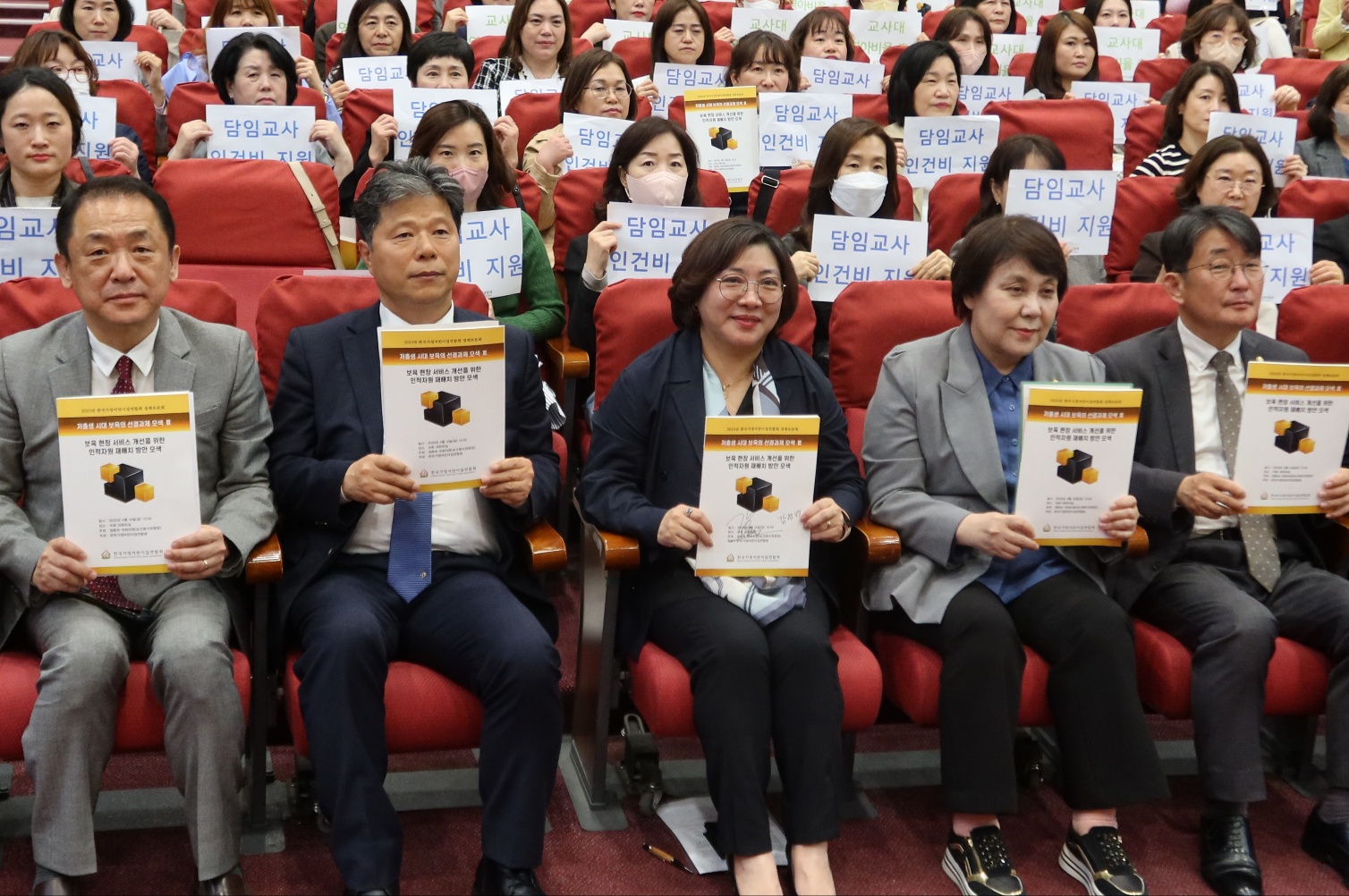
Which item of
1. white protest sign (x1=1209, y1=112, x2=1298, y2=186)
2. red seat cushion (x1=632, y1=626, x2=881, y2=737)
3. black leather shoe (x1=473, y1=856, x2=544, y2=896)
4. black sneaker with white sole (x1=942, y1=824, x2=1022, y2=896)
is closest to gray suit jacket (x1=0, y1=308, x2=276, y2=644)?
black leather shoe (x1=473, y1=856, x2=544, y2=896)

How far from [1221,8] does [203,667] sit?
19.6 feet

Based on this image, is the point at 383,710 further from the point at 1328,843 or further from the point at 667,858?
the point at 1328,843

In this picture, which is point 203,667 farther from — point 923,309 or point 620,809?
point 923,309

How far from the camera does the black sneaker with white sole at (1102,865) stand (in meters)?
2.78

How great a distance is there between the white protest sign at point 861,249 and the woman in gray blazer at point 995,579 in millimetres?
763

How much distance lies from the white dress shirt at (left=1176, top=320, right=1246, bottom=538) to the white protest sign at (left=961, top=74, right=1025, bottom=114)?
2.81 metres

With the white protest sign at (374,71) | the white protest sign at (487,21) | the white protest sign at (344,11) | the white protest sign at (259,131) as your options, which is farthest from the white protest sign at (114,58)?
the white protest sign at (487,21)

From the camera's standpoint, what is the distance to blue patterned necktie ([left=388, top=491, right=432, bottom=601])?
284 cm

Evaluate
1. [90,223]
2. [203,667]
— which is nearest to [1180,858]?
[203,667]

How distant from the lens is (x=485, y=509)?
2932 mm

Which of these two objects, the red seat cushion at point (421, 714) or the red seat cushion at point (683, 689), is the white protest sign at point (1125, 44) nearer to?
the red seat cushion at point (683, 689)

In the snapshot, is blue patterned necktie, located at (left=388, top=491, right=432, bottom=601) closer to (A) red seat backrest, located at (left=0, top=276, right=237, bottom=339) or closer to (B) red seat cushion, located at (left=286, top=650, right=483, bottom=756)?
(B) red seat cushion, located at (left=286, top=650, right=483, bottom=756)

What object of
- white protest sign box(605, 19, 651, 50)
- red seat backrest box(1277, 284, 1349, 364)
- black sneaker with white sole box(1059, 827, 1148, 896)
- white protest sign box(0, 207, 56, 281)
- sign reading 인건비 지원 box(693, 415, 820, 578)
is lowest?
black sneaker with white sole box(1059, 827, 1148, 896)

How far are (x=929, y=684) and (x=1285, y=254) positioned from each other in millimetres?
1973
